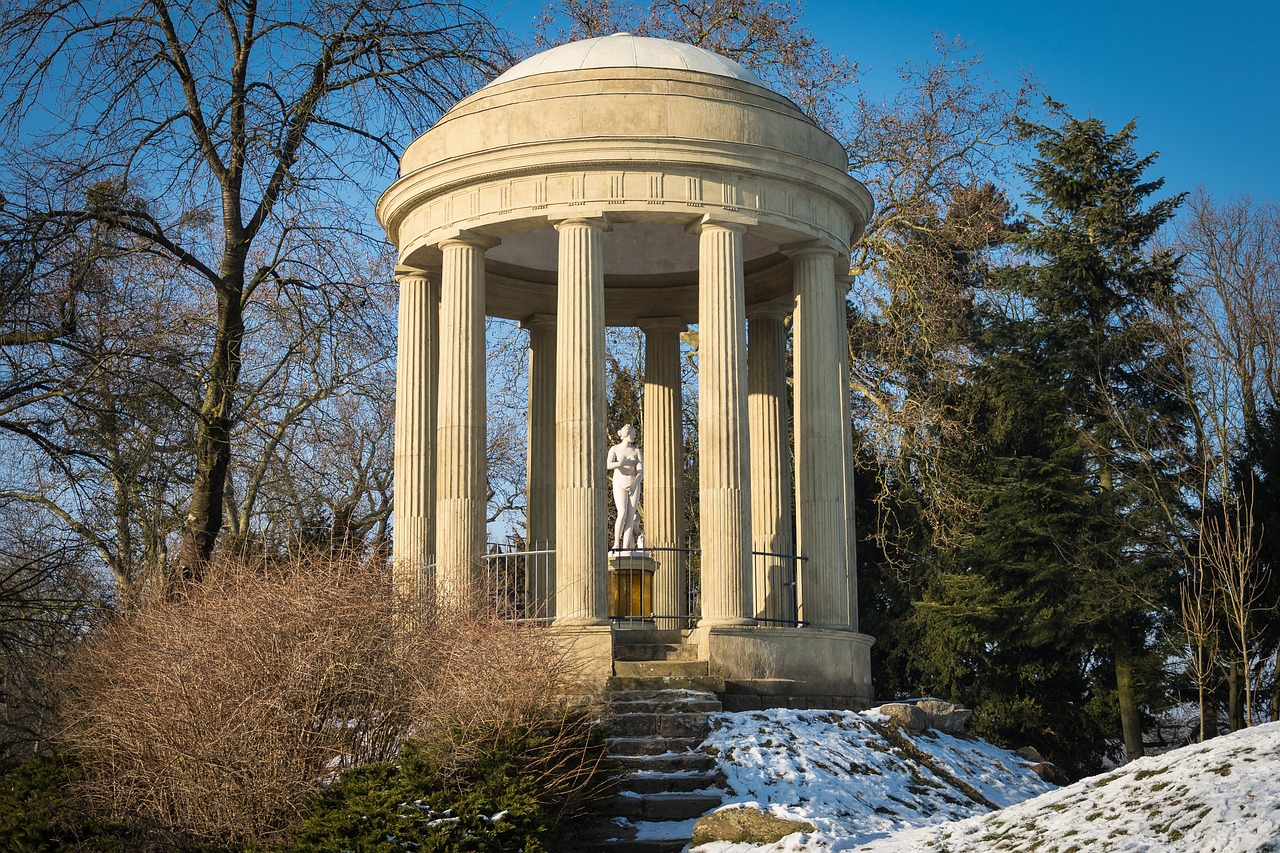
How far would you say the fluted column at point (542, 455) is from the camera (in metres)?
27.2

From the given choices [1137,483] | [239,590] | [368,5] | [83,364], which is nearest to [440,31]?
[368,5]

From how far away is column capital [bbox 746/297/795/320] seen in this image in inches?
1083

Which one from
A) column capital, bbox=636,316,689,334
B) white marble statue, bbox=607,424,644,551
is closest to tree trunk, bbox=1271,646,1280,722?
white marble statue, bbox=607,424,644,551

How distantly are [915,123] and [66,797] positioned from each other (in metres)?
27.6

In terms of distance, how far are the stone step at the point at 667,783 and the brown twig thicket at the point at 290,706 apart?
5.90ft

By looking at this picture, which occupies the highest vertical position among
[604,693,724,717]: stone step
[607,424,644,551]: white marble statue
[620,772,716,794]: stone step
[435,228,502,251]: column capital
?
[435,228,502,251]: column capital

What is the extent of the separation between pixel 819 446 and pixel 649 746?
7410 millimetres

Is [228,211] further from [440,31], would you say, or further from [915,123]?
[915,123]

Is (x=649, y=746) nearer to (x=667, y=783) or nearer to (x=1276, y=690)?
(x=667, y=783)

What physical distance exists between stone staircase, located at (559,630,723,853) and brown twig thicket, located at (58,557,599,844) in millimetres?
955

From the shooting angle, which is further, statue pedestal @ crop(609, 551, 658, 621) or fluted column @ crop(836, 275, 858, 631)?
statue pedestal @ crop(609, 551, 658, 621)

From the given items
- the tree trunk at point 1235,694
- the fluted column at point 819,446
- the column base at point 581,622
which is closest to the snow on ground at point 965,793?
the column base at point 581,622

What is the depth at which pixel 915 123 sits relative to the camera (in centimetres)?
3678

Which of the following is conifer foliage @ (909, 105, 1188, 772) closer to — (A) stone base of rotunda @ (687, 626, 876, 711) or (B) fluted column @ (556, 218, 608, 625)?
(A) stone base of rotunda @ (687, 626, 876, 711)
